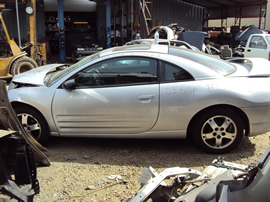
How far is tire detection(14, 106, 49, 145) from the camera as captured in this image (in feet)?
13.2

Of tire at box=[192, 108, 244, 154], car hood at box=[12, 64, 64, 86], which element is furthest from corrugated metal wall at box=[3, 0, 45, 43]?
tire at box=[192, 108, 244, 154]

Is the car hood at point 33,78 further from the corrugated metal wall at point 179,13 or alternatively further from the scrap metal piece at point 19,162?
the corrugated metal wall at point 179,13

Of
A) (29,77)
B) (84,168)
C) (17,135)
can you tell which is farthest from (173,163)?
(29,77)

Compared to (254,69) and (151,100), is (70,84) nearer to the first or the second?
(151,100)

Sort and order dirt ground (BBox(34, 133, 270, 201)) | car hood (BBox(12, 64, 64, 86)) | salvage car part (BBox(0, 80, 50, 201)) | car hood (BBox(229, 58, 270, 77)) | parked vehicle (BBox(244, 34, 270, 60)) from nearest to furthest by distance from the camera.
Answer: salvage car part (BBox(0, 80, 50, 201))
dirt ground (BBox(34, 133, 270, 201))
car hood (BBox(229, 58, 270, 77))
car hood (BBox(12, 64, 64, 86))
parked vehicle (BBox(244, 34, 270, 60))

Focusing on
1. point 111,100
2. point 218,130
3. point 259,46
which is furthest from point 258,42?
point 111,100

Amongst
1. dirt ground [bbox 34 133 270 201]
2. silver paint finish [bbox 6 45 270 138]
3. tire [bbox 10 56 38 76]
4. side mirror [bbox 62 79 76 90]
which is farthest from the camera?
tire [bbox 10 56 38 76]

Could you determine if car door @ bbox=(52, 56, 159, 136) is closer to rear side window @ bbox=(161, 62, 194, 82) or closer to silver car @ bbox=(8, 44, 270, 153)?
silver car @ bbox=(8, 44, 270, 153)

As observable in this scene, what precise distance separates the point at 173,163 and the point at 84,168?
1210 mm

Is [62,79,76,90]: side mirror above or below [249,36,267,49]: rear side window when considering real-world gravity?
below

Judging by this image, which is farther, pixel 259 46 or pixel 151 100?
pixel 259 46

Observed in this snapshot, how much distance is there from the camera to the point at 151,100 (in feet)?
12.4

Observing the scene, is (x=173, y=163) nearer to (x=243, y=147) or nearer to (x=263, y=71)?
(x=243, y=147)

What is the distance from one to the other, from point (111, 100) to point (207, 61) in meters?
1.57
